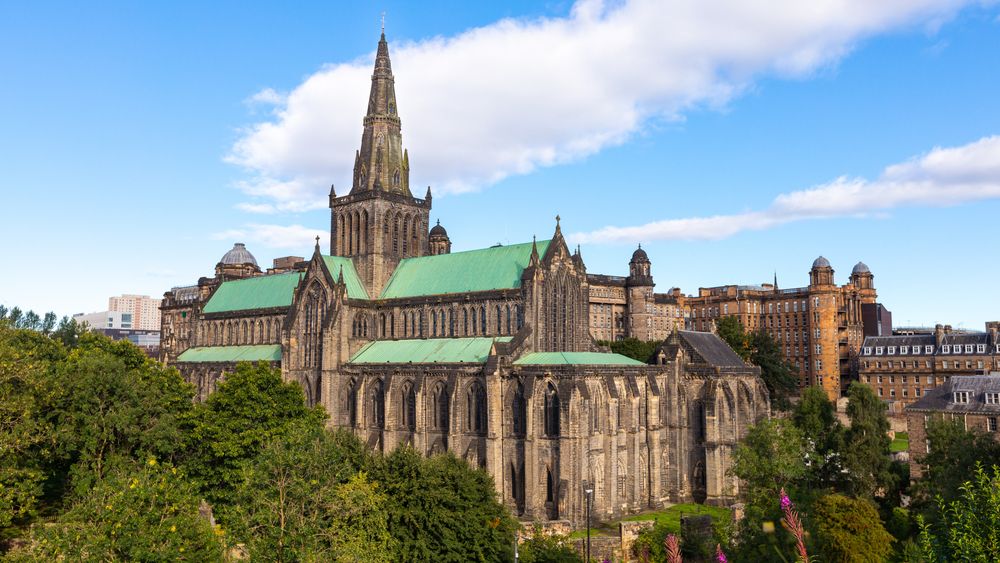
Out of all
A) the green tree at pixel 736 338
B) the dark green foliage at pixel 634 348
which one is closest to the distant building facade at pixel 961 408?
the dark green foliage at pixel 634 348

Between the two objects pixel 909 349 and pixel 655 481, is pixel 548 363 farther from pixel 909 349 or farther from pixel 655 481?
pixel 909 349

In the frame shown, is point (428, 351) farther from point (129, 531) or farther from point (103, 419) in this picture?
point (129, 531)

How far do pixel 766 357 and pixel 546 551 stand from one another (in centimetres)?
8347

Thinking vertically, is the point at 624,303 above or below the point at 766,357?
above

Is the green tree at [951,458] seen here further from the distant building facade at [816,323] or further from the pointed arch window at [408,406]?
the distant building facade at [816,323]

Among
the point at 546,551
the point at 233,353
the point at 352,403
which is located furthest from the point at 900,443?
the point at 233,353

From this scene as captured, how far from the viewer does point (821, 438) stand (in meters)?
68.2

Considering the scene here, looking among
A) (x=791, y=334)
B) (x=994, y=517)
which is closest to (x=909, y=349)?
(x=791, y=334)

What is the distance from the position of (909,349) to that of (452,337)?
90.5m

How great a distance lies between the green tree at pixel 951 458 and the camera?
4456cm

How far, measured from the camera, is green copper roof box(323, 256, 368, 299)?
86812mm

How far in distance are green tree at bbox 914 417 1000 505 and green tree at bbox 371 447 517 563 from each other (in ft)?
75.9

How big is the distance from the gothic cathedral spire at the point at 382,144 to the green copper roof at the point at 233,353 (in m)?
21.6

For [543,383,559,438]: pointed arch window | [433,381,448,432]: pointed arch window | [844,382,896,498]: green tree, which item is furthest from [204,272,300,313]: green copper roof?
[844,382,896,498]: green tree
